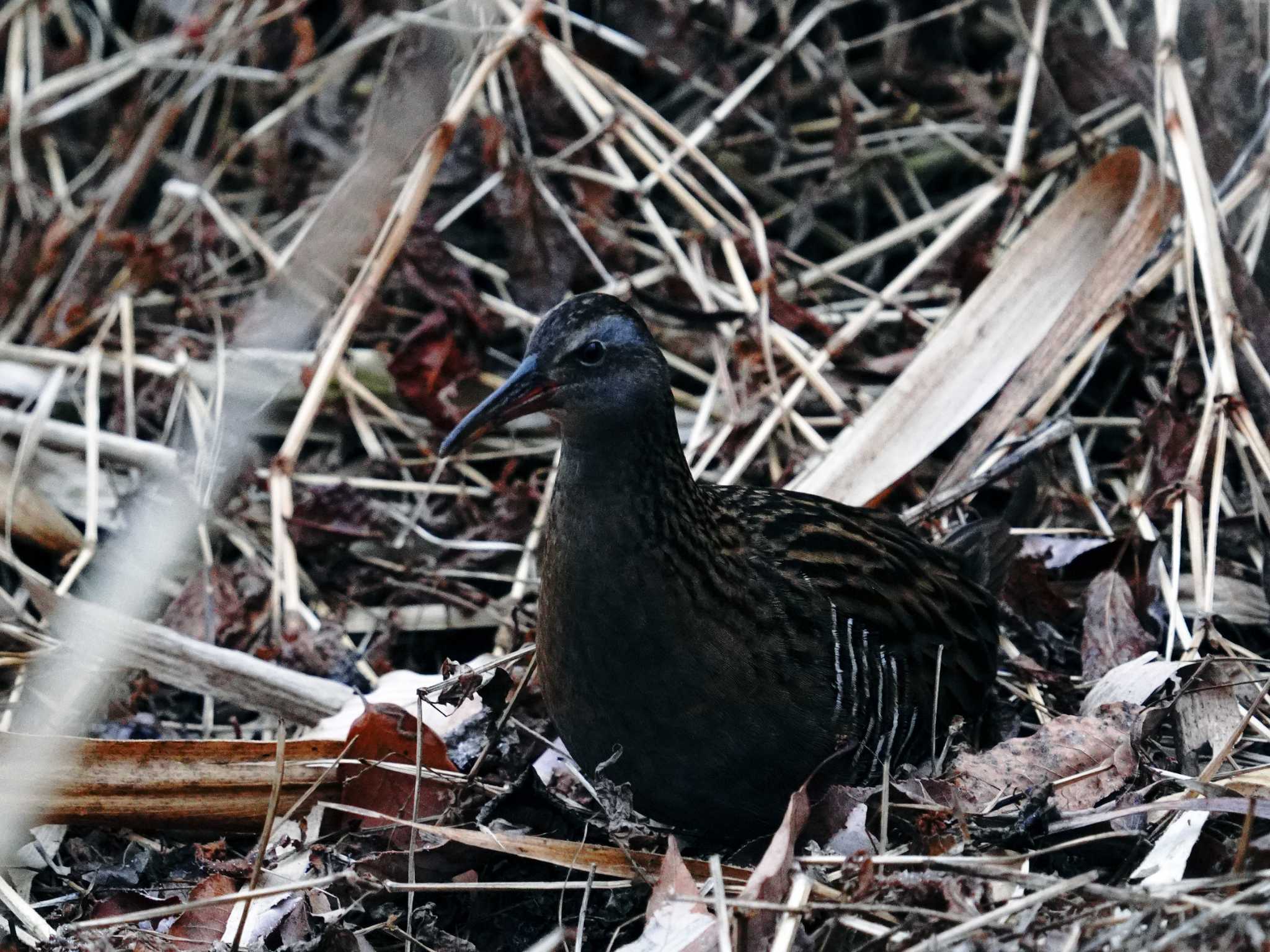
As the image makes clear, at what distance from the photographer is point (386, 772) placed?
3.12m

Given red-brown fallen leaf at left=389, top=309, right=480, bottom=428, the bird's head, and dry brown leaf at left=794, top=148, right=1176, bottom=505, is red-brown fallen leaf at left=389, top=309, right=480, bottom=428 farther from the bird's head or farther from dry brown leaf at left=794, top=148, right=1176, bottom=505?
the bird's head

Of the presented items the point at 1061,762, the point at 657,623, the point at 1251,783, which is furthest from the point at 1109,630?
the point at 657,623

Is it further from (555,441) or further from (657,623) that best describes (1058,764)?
(555,441)

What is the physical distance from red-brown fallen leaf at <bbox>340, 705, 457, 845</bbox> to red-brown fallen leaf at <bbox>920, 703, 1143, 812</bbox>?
103 cm

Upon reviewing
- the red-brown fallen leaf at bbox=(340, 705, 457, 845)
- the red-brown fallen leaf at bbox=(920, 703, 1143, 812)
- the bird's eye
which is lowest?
the red-brown fallen leaf at bbox=(340, 705, 457, 845)

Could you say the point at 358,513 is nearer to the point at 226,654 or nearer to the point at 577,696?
the point at 226,654

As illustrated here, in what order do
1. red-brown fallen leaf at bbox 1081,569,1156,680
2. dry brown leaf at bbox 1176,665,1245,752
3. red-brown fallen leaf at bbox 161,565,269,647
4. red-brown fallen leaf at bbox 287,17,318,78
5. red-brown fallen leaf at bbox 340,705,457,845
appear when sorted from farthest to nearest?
1. red-brown fallen leaf at bbox 287,17,318,78
2. red-brown fallen leaf at bbox 161,565,269,647
3. red-brown fallen leaf at bbox 1081,569,1156,680
4. red-brown fallen leaf at bbox 340,705,457,845
5. dry brown leaf at bbox 1176,665,1245,752

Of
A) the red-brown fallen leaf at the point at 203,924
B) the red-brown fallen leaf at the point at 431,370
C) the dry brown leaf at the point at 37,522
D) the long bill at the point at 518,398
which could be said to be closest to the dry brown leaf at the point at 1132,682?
the long bill at the point at 518,398

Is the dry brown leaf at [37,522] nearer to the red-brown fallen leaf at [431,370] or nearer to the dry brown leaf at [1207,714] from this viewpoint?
the red-brown fallen leaf at [431,370]

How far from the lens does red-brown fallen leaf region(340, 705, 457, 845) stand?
122 inches

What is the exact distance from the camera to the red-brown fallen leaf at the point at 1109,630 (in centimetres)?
338

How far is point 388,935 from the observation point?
2744mm

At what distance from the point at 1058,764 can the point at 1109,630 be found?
0.63 metres

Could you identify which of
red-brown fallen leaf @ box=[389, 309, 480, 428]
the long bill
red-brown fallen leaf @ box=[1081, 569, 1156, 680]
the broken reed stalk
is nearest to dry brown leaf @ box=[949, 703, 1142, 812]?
red-brown fallen leaf @ box=[1081, 569, 1156, 680]
